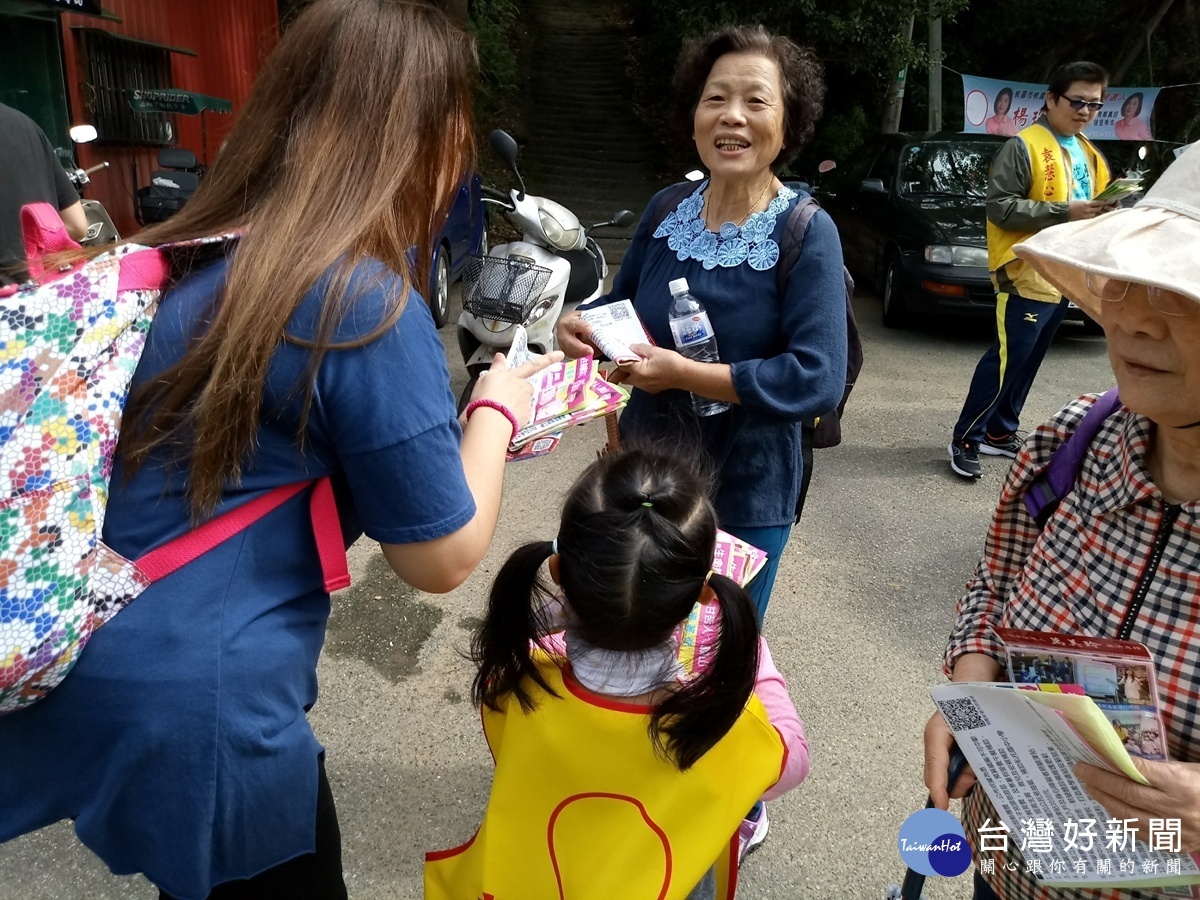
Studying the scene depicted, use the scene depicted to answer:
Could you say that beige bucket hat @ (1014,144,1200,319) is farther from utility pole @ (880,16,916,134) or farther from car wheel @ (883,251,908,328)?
utility pole @ (880,16,916,134)

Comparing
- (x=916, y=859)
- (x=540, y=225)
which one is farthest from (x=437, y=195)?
(x=540, y=225)

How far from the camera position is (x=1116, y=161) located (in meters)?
13.5

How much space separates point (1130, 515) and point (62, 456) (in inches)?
55.6

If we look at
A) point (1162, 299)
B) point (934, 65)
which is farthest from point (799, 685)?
point (934, 65)

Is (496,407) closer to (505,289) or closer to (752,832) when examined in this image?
(752,832)

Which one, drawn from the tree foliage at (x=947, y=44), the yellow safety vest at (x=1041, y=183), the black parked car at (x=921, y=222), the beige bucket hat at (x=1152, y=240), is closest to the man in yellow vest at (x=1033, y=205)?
the yellow safety vest at (x=1041, y=183)

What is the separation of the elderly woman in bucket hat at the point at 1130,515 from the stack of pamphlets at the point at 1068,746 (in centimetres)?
4

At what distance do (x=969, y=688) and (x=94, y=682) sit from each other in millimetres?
1156

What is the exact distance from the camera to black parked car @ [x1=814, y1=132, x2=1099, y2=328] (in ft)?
23.1

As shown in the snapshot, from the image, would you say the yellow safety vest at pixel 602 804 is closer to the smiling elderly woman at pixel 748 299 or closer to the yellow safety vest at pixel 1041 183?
the smiling elderly woman at pixel 748 299

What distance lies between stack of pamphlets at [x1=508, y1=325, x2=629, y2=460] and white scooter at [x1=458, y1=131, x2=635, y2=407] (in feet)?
9.06

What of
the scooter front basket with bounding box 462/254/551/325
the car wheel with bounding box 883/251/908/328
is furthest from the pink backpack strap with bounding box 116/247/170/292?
the car wheel with bounding box 883/251/908/328

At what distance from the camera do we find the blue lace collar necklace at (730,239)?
202cm

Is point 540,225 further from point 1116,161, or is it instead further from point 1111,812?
point 1116,161
